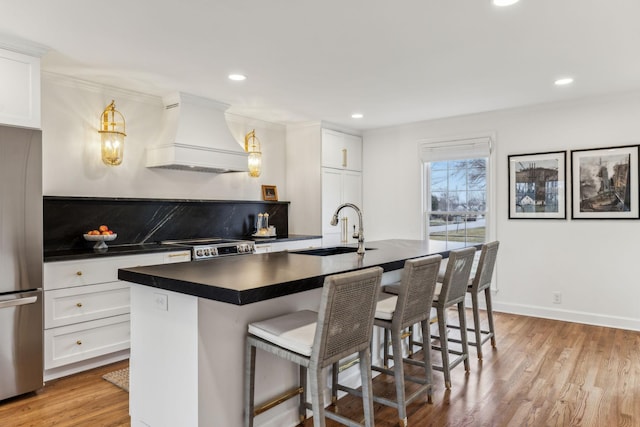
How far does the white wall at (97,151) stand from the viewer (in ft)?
12.0

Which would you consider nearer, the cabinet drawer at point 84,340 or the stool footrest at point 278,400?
the stool footrest at point 278,400

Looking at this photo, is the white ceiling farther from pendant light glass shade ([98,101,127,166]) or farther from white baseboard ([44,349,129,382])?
white baseboard ([44,349,129,382])

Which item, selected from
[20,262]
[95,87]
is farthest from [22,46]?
[20,262]

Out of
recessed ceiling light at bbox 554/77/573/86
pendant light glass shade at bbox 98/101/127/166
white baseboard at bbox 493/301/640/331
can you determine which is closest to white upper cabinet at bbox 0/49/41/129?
pendant light glass shade at bbox 98/101/127/166

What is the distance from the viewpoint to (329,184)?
18.6 feet

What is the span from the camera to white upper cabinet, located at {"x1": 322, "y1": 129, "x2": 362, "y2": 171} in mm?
5629

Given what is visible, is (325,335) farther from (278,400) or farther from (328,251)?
(328,251)

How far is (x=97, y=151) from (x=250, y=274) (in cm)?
273

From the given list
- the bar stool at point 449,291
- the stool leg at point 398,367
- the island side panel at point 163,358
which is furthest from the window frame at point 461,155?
the island side panel at point 163,358

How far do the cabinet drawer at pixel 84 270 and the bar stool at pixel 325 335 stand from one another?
189 cm

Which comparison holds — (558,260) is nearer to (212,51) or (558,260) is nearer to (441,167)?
(441,167)

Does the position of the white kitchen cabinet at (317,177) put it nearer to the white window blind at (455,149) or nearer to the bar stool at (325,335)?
the white window blind at (455,149)

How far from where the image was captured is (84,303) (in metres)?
3.23

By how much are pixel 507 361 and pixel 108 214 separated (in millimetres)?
3757
